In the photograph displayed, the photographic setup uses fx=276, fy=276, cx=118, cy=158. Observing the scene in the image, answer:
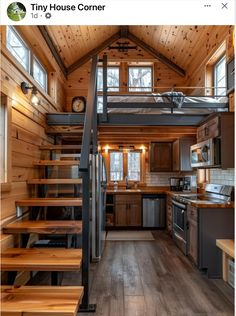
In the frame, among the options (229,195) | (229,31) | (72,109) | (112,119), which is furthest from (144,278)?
(72,109)

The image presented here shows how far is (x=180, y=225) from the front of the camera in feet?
14.7

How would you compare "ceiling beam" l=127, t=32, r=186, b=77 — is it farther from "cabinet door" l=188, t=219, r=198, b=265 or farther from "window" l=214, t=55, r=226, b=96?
"cabinet door" l=188, t=219, r=198, b=265

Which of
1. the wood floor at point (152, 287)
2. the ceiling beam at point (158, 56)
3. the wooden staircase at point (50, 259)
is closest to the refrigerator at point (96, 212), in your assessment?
the wood floor at point (152, 287)

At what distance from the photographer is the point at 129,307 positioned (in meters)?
2.60

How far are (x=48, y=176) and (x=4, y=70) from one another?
1.80 m

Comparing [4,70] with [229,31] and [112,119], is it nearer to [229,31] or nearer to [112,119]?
[112,119]

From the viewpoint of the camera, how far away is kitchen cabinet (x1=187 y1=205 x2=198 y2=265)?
360cm

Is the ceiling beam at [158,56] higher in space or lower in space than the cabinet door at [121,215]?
higher

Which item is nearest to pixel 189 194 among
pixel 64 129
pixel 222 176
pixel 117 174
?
pixel 222 176

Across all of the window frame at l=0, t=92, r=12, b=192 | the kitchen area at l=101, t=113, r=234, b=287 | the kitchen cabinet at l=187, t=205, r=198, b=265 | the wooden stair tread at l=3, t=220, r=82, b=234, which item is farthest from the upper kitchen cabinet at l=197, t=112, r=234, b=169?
the window frame at l=0, t=92, r=12, b=192
